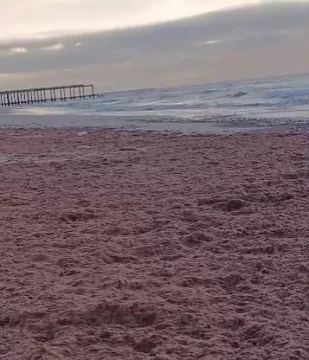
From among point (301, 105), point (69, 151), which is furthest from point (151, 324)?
point (301, 105)

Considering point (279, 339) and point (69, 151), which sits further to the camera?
point (69, 151)

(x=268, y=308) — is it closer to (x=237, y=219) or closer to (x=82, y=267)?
(x=82, y=267)

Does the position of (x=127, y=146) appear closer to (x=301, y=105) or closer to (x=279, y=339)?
(x=279, y=339)

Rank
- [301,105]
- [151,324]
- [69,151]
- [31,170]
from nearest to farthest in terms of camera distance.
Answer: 1. [151,324]
2. [31,170]
3. [69,151]
4. [301,105]

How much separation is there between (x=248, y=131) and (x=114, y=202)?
29.6 ft

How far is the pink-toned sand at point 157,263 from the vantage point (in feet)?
10.9

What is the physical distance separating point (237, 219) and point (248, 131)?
974cm

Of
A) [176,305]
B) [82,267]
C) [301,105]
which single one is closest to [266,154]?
[82,267]

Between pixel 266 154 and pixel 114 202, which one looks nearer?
pixel 114 202

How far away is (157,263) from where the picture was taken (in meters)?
4.70

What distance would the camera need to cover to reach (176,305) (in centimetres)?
376

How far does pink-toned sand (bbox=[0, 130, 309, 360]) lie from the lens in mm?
3314

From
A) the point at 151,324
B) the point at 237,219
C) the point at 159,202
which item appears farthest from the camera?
the point at 159,202

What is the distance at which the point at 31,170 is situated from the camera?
993 centimetres
